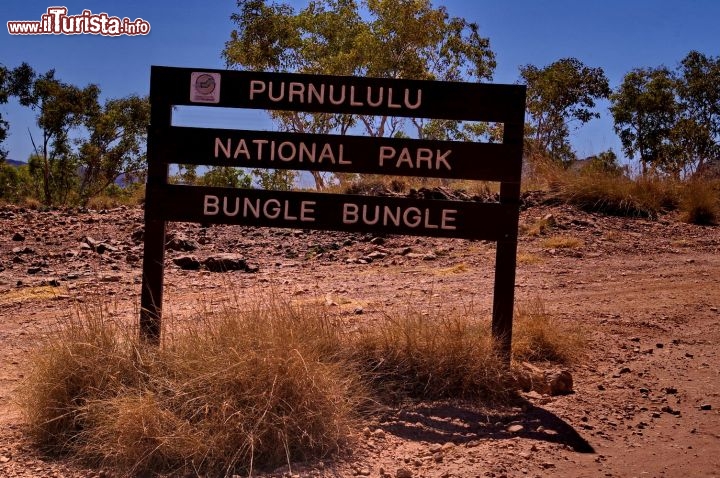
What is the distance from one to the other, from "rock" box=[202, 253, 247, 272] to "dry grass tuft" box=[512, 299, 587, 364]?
5077 mm

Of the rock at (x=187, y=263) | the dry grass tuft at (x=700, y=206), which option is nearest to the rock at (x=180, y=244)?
the rock at (x=187, y=263)

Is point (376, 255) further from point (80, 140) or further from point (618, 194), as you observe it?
point (80, 140)

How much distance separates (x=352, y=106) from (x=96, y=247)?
7520mm

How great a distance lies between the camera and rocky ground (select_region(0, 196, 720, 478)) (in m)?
4.79

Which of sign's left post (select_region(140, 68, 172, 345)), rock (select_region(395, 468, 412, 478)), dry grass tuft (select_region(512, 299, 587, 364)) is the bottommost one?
rock (select_region(395, 468, 412, 478))

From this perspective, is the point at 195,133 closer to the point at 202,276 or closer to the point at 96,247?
the point at 202,276

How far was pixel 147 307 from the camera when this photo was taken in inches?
240

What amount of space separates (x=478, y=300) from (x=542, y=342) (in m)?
1.99

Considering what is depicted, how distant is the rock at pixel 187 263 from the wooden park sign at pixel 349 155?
5.15m

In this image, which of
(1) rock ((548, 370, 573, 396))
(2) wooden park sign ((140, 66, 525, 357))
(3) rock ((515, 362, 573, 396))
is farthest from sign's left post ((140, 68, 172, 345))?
(1) rock ((548, 370, 573, 396))

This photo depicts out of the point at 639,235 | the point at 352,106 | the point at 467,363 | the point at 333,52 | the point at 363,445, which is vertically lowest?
the point at 363,445

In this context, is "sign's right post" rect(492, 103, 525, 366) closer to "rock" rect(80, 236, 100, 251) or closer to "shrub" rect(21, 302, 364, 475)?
"shrub" rect(21, 302, 364, 475)

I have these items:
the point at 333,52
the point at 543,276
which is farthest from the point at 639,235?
the point at 333,52

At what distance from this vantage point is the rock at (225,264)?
10922 millimetres
